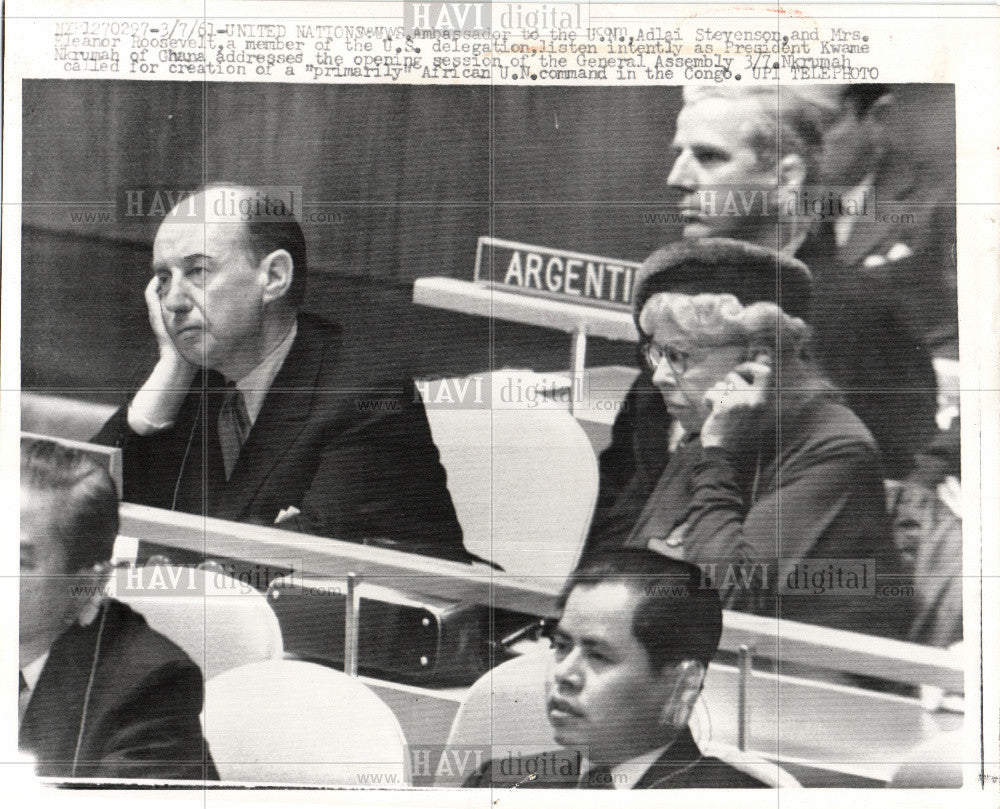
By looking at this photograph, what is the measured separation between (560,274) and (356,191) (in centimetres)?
97

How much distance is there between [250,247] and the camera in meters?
3.75

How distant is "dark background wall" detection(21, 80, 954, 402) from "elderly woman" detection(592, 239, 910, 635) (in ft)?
0.81

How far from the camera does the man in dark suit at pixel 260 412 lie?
12.1ft

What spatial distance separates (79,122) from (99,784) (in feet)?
9.56

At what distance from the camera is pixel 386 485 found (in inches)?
145

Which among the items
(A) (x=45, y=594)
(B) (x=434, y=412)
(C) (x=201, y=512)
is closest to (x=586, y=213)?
(B) (x=434, y=412)

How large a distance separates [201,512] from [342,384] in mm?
834

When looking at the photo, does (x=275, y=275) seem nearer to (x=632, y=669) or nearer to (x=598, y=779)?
(x=632, y=669)

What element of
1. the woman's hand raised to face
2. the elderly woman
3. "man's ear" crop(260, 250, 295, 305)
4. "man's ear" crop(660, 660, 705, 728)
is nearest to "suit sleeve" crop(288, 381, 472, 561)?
"man's ear" crop(260, 250, 295, 305)

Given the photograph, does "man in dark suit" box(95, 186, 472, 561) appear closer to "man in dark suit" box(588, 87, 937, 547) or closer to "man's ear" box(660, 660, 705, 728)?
"man in dark suit" box(588, 87, 937, 547)

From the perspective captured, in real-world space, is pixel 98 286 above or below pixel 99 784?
above

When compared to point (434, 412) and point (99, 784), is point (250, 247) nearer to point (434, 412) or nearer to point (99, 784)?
point (434, 412)

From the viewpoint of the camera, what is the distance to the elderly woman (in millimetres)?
3693
